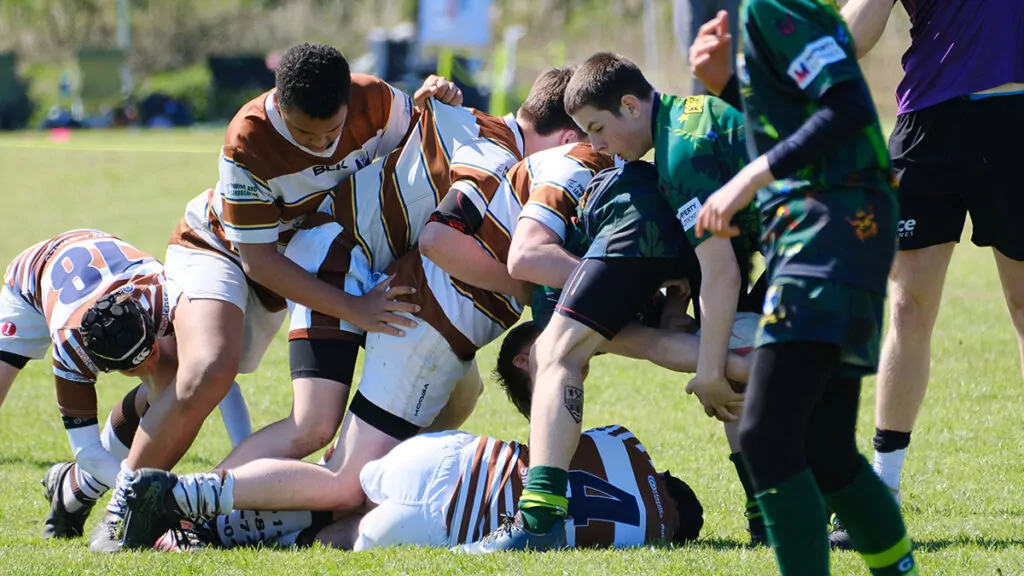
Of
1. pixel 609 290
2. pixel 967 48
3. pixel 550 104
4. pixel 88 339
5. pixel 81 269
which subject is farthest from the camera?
pixel 81 269

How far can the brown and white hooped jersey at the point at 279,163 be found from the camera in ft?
16.2

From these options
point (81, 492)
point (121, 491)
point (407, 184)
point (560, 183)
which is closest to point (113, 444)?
point (81, 492)

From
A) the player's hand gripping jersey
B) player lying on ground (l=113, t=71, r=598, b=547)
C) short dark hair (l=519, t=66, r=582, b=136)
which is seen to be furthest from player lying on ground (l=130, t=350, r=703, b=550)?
short dark hair (l=519, t=66, r=582, b=136)

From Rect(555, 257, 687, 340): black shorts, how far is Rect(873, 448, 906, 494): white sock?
1.07 metres

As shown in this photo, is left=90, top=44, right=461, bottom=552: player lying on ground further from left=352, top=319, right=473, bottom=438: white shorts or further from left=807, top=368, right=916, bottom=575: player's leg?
left=807, top=368, right=916, bottom=575: player's leg

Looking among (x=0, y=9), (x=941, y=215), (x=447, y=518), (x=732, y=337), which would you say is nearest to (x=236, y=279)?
(x=447, y=518)

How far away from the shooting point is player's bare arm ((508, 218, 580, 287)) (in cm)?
431

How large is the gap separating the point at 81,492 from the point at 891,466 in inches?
119

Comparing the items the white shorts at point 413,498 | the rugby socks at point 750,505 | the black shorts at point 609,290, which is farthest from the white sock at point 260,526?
the rugby socks at point 750,505

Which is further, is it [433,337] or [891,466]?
[433,337]

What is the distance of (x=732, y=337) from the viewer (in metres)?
4.21

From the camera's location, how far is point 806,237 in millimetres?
3152

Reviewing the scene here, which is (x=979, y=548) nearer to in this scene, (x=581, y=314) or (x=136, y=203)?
(x=581, y=314)

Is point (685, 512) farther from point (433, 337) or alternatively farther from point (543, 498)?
point (433, 337)
